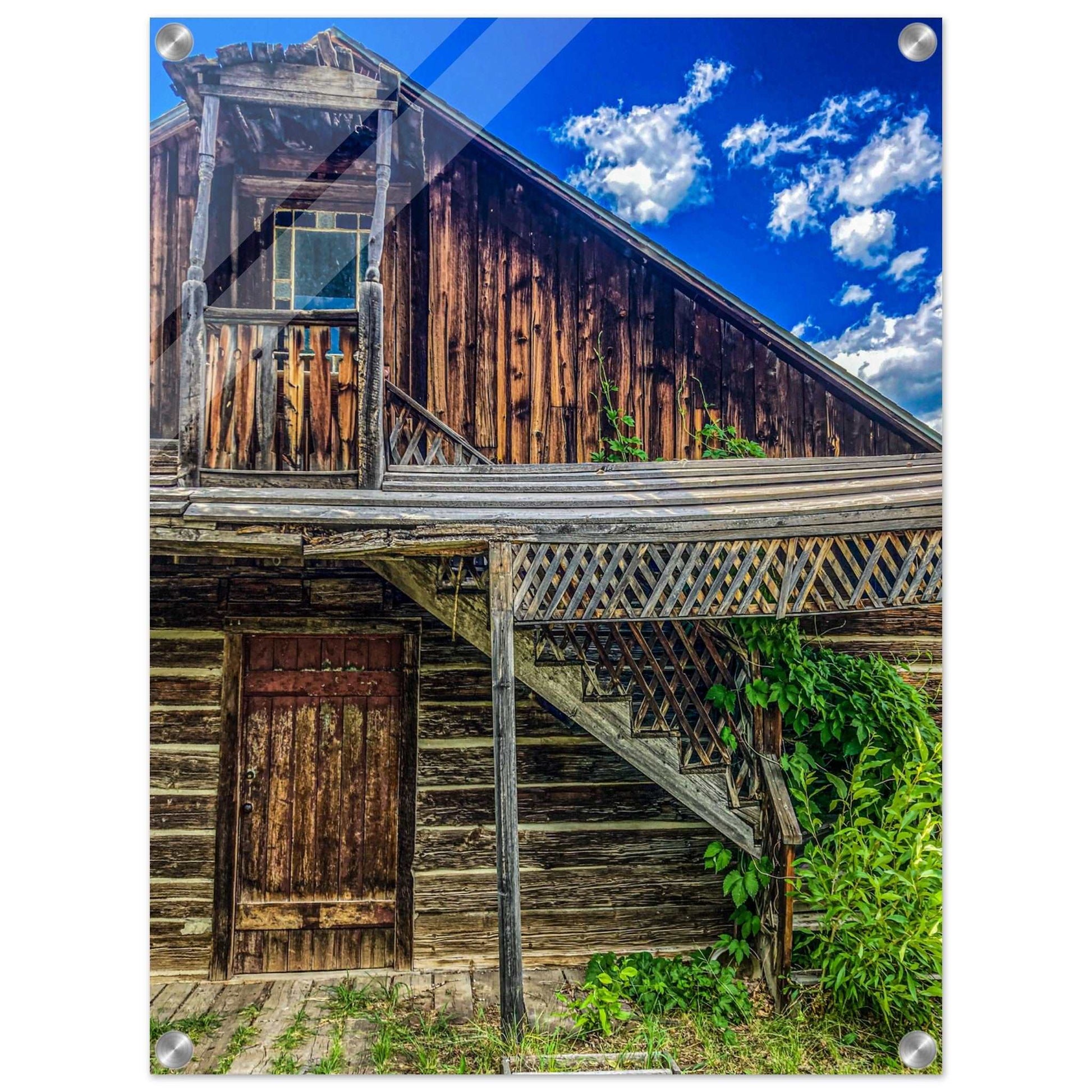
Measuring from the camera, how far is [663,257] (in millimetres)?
4051

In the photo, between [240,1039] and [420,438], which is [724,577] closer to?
[420,438]

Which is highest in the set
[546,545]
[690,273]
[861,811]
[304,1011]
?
[690,273]

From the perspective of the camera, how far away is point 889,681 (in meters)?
4.30

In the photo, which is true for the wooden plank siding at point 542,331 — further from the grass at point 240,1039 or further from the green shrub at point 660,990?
the grass at point 240,1039

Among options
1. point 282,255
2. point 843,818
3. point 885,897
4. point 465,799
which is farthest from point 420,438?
point 885,897

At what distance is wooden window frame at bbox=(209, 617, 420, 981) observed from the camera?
14.6 feet

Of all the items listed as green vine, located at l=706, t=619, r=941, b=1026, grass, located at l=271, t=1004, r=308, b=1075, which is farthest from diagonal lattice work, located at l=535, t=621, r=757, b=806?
grass, located at l=271, t=1004, r=308, b=1075

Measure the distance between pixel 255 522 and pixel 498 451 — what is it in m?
1.70

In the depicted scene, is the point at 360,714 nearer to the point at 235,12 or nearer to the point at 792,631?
the point at 792,631

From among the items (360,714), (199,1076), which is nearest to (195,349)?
(360,714)

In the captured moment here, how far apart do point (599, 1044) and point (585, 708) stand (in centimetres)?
153

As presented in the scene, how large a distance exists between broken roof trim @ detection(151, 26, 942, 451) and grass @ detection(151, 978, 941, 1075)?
2873 millimetres

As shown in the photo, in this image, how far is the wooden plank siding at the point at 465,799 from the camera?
4512 millimetres

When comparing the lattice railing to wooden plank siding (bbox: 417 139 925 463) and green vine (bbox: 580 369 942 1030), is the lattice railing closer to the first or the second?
wooden plank siding (bbox: 417 139 925 463)
